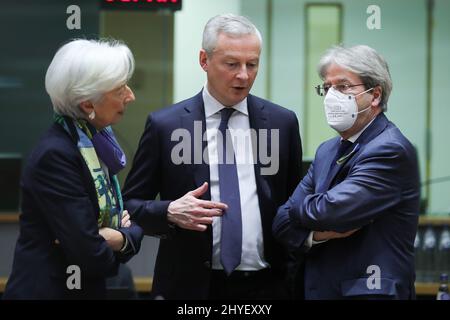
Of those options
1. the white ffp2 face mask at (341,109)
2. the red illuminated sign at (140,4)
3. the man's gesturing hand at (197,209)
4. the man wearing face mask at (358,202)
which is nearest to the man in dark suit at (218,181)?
the man's gesturing hand at (197,209)

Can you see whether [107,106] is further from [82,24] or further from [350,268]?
[82,24]

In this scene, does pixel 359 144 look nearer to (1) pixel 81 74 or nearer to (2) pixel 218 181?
(2) pixel 218 181

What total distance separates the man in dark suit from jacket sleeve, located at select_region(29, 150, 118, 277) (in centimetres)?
40

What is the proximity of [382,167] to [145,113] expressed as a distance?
7.70 feet

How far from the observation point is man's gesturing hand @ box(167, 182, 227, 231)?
8.34ft

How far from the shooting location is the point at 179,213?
2580 mm

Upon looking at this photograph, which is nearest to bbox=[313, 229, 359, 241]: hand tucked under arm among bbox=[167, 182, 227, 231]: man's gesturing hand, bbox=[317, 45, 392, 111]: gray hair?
bbox=[167, 182, 227, 231]: man's gesturing hand

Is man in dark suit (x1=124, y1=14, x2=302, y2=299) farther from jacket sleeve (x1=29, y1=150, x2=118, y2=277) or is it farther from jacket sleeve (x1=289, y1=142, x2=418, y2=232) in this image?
jacket sleeve (x1=29, y1=150, x2=118, y2=277)

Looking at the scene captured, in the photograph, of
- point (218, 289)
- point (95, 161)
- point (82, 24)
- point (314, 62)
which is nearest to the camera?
point (95, 161)

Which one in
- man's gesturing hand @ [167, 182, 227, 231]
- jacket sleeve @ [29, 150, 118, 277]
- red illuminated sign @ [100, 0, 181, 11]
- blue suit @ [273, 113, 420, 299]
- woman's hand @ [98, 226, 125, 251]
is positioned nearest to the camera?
jacket sleeve @ [29, 150, 118, 277]

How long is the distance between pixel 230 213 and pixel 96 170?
479mm

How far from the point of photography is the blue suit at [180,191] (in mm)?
2633

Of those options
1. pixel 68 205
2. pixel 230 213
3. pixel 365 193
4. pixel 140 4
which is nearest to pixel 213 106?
pixel 230 213

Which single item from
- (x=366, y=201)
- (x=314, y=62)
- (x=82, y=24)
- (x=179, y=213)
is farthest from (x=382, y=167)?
(x=314, y=62)
